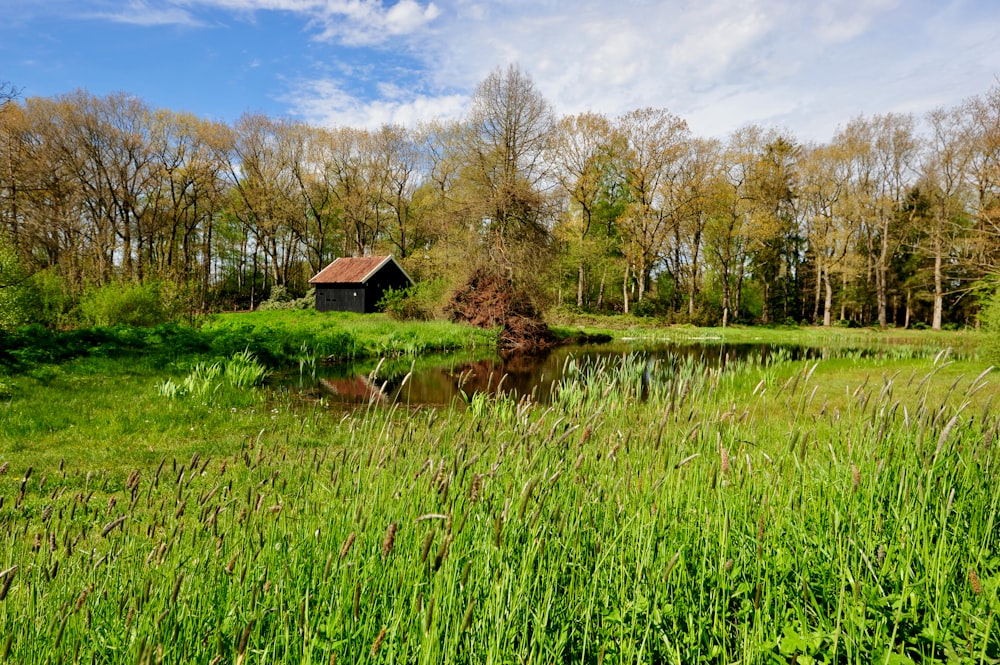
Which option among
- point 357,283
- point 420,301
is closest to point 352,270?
point 357,283

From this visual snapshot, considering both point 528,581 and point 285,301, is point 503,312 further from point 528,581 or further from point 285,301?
point 285,301

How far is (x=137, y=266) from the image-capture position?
40.8m

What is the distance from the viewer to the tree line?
101ft

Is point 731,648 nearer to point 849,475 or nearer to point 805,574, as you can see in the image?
point 805,574

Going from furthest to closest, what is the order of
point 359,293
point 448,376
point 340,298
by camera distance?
1. point 340,298
2. point 359,293
3. point 448,376

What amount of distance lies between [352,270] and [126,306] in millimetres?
23876

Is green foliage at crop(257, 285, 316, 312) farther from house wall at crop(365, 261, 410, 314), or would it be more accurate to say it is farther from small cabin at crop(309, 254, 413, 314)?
house wall at crop(365, 261, 410, 314)

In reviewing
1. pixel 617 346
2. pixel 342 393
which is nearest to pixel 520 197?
pixel 617 346

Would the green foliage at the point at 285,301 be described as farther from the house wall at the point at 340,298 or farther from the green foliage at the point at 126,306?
the green foliage at the point at 126,306

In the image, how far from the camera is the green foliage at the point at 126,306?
745 inches

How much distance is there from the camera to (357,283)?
40.8 meters

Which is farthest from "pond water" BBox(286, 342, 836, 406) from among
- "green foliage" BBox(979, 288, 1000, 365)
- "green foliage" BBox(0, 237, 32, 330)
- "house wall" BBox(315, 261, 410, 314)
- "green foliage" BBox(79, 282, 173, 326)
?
"house wall" BBox(315, 261, 410, 314)

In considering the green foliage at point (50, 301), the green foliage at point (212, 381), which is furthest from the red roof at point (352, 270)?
the green foliage at point (212, 381)

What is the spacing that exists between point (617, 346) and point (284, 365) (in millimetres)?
16690
